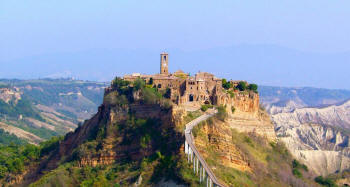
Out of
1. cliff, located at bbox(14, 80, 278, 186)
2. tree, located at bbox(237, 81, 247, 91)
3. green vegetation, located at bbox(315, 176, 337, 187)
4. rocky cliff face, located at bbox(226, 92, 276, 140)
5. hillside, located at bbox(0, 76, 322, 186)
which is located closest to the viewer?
hillside, located at bbox(0, 76, 322, 186)

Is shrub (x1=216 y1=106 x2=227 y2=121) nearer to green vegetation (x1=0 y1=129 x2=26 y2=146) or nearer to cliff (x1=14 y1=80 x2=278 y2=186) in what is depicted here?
cliff (x1=14 y1=80 x2=278 y2=186)

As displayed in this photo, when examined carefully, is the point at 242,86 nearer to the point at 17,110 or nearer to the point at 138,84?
the point at 138,84

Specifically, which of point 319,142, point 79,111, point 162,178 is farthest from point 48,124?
point 162,178

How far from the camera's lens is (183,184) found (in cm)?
3962

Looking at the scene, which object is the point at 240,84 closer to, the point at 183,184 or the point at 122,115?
the point at 122,115

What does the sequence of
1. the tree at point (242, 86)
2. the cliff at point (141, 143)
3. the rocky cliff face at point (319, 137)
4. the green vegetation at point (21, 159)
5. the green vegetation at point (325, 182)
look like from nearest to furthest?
the cliff at point (141, 143), the green vegetation at point (325, 182), the tree at point (242, 86), the green vegetation at point (21, 159), the rocky cliff face at point (319, 137)

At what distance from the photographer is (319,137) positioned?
99438mm

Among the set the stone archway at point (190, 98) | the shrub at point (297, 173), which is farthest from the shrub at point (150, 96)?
the shrub at point (297, 173)

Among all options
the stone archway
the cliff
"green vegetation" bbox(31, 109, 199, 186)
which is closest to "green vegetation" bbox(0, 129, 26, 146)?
the cliff

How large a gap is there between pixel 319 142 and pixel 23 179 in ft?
170

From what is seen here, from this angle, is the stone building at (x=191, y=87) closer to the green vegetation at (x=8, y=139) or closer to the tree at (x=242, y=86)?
the tree at (x=242, y=86)

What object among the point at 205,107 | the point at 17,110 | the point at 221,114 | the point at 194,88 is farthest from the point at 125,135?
the point at 17,110

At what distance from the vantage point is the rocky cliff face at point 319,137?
72562 millimetres

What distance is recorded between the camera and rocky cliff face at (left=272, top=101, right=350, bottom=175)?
72.6m
